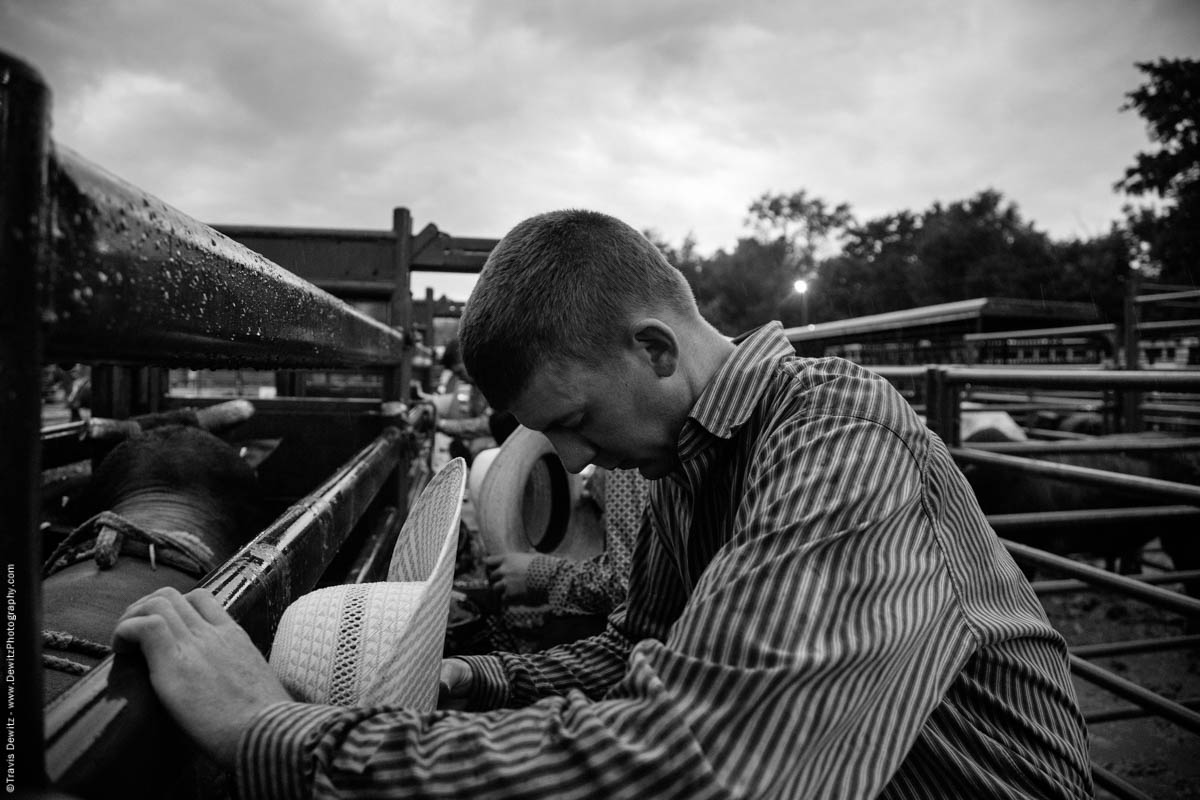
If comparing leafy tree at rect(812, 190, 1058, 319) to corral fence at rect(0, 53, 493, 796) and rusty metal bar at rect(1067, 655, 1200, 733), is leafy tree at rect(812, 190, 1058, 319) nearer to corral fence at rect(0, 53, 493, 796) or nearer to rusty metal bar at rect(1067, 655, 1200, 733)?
rusty metal bar at rect(1067, 655, 1200, 733)

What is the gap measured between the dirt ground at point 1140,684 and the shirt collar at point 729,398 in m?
3.18

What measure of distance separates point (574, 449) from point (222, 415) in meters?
1.94

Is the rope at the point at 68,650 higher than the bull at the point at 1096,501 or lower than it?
higher

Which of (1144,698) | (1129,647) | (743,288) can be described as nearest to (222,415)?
(1144,698)

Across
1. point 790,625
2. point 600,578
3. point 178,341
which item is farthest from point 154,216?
point 600,578

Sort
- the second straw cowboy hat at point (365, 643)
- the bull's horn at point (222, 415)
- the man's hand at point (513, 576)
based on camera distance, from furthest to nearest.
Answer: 1. the man's hand at point (513, 576)
2. the bull's horn at point (222, 415)
3. the second straw cowboy hat at point (365, 643)

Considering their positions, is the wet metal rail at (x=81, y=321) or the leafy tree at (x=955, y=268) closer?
the wet metal rail at (x=81, y=321)

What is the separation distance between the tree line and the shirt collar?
11.6 meters

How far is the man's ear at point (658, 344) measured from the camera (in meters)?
1.15

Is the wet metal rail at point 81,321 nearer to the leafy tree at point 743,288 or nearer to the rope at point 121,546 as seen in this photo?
the rope at point 121,546

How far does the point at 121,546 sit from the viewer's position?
58.2 inches

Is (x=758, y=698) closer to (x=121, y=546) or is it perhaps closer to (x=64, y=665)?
(x=64, y=665)

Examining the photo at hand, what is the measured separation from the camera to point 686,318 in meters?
1.27

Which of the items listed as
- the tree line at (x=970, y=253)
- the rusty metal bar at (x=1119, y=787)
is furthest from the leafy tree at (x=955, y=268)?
the rusty metal bar at (x=1119, y=787)
